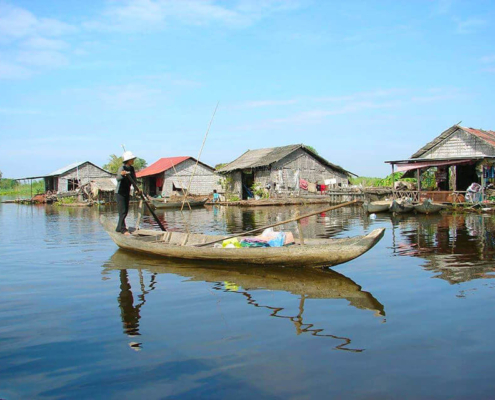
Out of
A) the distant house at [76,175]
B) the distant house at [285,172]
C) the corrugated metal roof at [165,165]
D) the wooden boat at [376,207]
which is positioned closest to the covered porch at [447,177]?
the wooden boat at [376,207]

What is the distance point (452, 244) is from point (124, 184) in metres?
7.27

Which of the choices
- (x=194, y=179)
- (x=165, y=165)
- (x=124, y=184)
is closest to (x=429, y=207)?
(x=124, y=184)

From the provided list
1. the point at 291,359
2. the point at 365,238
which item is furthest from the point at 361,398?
the point at 365,238

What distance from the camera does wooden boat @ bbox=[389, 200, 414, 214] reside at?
18391 mm

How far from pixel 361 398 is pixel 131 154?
7.20 metres

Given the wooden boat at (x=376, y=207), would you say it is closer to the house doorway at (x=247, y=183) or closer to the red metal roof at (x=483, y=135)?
the red metal roof at (x=483, y=135)

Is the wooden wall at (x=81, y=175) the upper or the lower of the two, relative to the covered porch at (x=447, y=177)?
upper

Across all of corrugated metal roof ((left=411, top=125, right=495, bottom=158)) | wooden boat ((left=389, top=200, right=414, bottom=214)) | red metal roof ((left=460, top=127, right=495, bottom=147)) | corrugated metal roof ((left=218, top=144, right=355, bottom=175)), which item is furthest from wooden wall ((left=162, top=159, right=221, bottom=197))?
red metal roof ((left=460, top=127, right=495, bottom=147))

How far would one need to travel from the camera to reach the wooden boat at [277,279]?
570 centimetres

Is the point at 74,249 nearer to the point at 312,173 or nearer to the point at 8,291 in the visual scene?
the point at 8,291

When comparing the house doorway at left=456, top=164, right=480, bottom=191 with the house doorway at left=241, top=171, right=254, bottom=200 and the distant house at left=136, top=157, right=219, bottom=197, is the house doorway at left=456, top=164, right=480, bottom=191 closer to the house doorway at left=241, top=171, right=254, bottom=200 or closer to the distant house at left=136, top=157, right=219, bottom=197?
the house doorway at left=241, top=171, right=254, bottom=200

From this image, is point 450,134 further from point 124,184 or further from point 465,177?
point 124,184

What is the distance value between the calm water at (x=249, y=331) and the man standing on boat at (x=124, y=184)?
5.02 feet

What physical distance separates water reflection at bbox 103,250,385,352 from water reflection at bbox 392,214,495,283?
1.76 m
